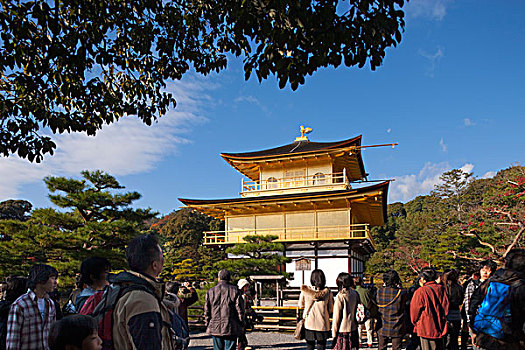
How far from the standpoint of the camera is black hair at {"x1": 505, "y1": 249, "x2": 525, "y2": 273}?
12.1 feet

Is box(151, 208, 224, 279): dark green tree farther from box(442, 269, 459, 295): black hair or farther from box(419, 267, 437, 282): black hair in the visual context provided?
box(419, 267, 437, 282): black hair

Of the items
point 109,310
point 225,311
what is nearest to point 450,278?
point 225,311

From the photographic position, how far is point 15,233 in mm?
15102

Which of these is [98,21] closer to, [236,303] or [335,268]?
[236,303]

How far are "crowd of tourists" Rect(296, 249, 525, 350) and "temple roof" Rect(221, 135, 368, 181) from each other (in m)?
14.3

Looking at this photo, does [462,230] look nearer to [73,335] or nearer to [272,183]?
[272,183]

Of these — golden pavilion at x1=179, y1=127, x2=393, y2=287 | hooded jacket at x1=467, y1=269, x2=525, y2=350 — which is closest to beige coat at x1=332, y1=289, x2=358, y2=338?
hooded jacket at x1=467, y1=269, x2=525, y2=350

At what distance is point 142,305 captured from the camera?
195cm

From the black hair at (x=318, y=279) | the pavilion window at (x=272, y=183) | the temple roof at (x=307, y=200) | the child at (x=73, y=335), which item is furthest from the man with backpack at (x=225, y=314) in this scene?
the pavilion window at (x=272, y=183)

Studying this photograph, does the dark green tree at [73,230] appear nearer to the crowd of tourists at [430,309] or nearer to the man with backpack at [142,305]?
the crowd of tourists at [430,309]

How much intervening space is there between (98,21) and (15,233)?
13636 mm

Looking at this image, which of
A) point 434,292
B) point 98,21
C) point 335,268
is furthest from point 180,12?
point 335,268

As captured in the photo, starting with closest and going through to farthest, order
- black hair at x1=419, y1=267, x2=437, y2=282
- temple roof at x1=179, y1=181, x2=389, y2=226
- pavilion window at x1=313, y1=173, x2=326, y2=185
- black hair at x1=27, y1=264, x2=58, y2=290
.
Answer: black hair at x1=27, y1=264, x2=58, y2=290 → black hair at x1=419, y1=267, x2=437, y2=282 → temple roof at x1=179, y1=181, x2=389, y2=226 → pavilion window at x1=313, y1=173, x2=326, y2=185

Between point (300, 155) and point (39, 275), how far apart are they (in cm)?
1878
